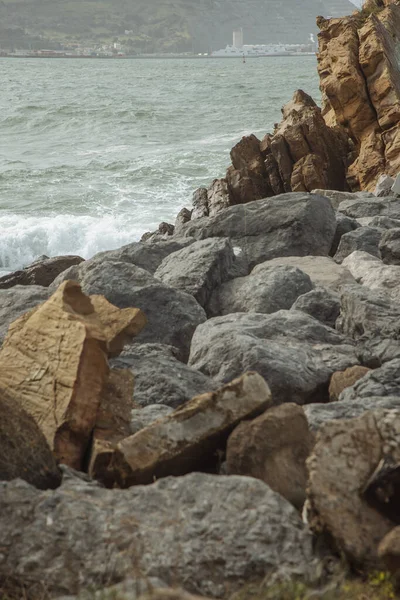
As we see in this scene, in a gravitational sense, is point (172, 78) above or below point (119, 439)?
above

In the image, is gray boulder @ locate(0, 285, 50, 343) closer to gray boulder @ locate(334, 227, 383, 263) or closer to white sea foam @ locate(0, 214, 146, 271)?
gray boulder @ locate(334, 227, 383, 263)

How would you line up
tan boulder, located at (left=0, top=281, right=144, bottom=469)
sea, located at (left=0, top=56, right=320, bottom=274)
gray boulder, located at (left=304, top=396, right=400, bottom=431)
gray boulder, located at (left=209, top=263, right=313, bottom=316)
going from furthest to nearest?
sea, located at (left=0, top=56, right=320, bottom=274) → gray boulder, located at (left=209, top=263, right=313, bottom=316) → gray boulder, located at (left=304, top=396, right=400, bottom=431) → tan boulder, located at (left=0, top=281, right=144, bottom=469)

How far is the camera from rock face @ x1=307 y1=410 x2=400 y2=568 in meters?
3.40

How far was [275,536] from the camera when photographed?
347cm

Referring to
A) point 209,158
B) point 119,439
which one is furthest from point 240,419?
point 209,158

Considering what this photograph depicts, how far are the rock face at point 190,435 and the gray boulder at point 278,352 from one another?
44.3 inches

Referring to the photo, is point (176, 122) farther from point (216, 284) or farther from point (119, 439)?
point (119, 439)

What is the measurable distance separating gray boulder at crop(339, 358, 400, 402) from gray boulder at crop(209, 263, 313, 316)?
2.18 metres

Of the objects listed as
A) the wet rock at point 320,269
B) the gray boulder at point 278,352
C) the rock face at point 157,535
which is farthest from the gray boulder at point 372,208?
the rock face at point 157,535

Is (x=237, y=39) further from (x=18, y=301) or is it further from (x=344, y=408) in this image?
(x=344, y=408)

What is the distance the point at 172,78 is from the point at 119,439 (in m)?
75.0

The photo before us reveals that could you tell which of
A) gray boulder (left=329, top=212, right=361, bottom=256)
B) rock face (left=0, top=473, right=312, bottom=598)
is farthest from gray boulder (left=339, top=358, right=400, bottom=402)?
gray boulder (left=329, top=212, right=361, bottom=256)

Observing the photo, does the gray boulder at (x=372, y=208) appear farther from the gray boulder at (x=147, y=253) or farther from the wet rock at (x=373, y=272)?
the gray boulder at (x=147, y=253)

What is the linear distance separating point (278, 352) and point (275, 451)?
1714 millimetres
